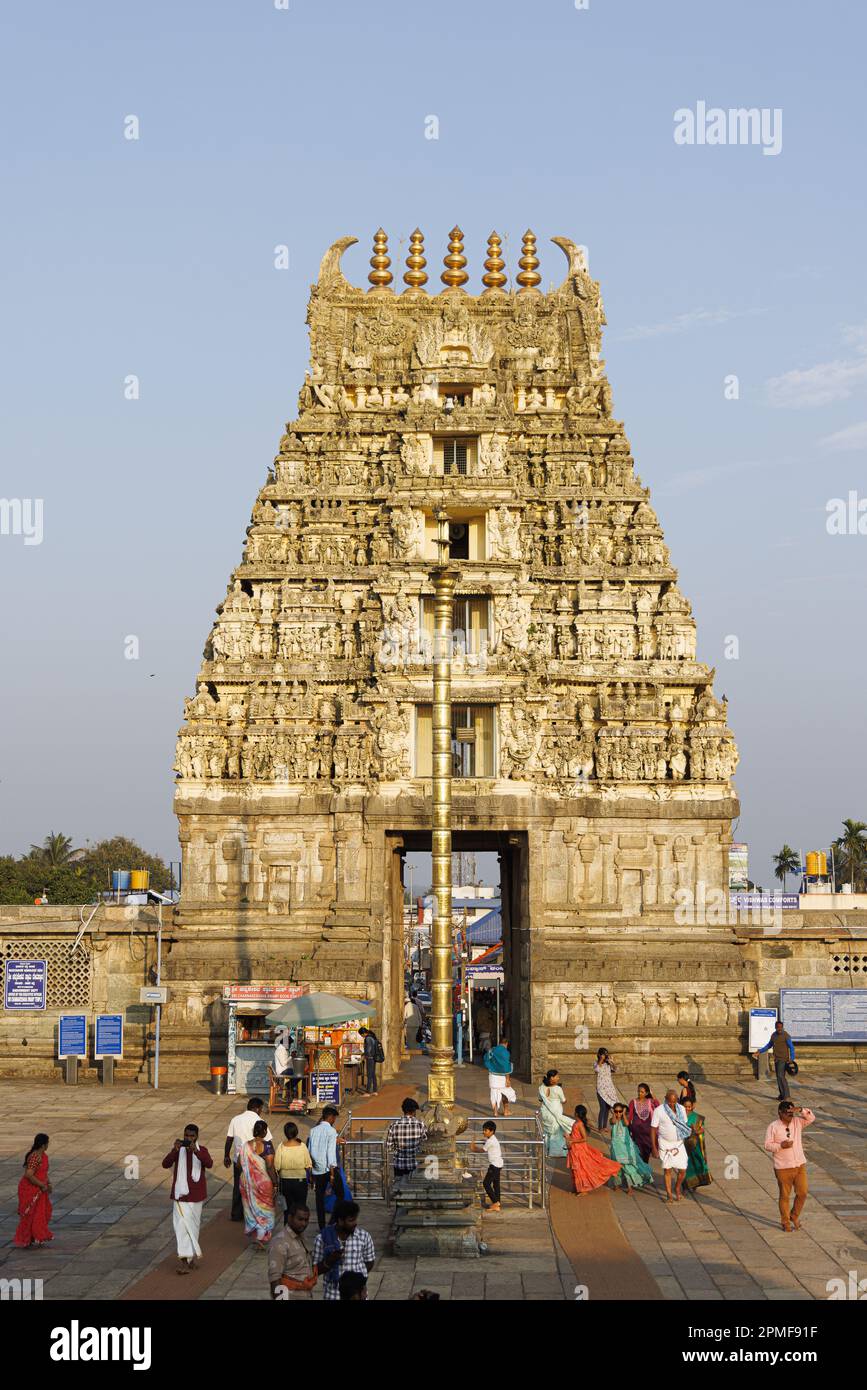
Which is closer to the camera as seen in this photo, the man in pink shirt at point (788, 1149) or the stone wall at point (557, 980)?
the man in pink shirt at point (788, 1149)

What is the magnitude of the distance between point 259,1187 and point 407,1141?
2.30m

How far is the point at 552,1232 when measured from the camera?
65.9 ft

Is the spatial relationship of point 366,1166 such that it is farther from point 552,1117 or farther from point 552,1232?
point 552,1232

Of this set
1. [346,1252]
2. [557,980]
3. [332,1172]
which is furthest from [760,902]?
[346,1252]

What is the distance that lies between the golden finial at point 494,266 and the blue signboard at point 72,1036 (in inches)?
922

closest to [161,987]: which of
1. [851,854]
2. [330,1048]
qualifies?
[330,1048]

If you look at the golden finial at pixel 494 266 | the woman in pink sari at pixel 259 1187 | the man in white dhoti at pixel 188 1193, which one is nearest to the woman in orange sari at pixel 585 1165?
the woman in pink sari at pixel 259 1187

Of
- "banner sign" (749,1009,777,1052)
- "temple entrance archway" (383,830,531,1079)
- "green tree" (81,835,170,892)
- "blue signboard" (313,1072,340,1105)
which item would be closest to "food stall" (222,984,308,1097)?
"blue signboard" (313,1072,340,1105)

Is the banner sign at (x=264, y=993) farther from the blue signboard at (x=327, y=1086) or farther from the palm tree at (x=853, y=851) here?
the palm tree at (x=853, y=851)

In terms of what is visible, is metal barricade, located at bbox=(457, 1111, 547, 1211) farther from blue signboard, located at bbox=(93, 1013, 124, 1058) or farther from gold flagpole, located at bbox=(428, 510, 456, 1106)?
blue signboard, located at bbox=(93, 1013, 124, 1058)

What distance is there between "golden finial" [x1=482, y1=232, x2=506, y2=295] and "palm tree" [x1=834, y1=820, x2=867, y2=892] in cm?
5572

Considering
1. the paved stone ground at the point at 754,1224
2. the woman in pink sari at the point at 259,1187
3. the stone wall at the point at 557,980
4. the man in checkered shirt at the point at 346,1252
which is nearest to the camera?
the man in checkered shirt at the point at 346,1252

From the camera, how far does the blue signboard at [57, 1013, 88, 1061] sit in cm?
3475

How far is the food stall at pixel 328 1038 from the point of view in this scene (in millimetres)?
28172
